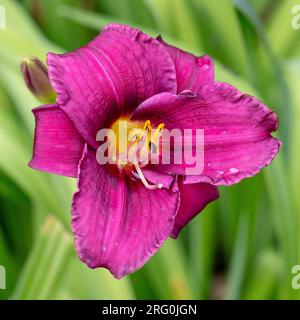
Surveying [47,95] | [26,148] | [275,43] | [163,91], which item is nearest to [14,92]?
[26,148]

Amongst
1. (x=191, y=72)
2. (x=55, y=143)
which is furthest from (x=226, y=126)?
(x=55, y=143)

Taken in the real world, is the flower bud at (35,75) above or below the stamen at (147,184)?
above

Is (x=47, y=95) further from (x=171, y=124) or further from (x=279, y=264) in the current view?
(x=279, y=264)

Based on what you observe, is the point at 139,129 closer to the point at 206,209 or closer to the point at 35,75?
the point at 35,75

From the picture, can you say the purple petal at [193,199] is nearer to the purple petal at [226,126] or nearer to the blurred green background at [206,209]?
the purple petal at [226,126]

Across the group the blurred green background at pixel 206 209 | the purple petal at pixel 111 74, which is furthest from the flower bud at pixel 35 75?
the blurred green background at pixel 206 209

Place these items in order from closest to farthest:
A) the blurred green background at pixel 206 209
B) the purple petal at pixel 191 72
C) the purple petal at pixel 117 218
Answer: the purple petal at pixel 117 218
the purple petal at pixel 191 72
the blurred green background at pixel 206 209

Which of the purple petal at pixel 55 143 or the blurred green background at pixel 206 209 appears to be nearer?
the purple petal at pixel 55 143

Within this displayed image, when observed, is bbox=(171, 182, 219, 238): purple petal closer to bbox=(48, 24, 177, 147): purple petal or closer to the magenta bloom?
the magenta bloom

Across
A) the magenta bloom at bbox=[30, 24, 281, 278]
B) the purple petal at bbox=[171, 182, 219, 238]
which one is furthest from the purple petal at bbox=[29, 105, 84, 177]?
the purple petal at bbox=[171, 182, 219, 238]
